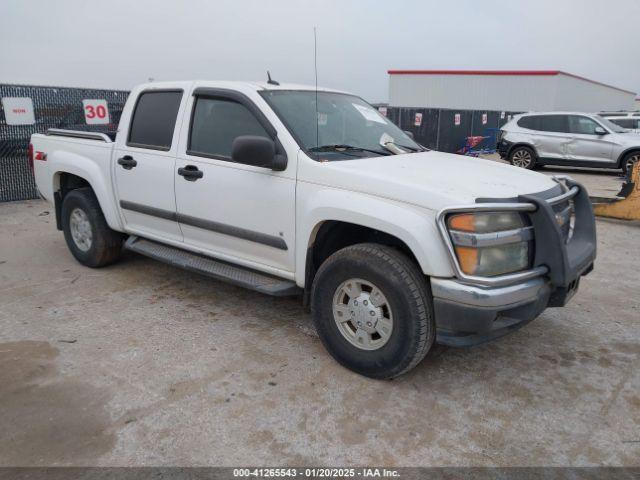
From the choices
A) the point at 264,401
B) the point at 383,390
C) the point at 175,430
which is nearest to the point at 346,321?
the point at 383,390

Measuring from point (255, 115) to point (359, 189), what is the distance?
107 cm

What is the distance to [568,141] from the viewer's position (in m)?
13.8

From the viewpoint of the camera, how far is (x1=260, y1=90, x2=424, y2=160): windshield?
3.61 metres

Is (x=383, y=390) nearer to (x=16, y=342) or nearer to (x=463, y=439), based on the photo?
(x=463, y=439)

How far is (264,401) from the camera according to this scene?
3.01 metres

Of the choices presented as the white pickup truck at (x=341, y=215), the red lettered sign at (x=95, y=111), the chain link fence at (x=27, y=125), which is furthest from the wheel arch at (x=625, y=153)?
the red lettered sign at (x=95, y=111)

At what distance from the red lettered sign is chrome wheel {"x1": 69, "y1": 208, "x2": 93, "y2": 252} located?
15.9 ft

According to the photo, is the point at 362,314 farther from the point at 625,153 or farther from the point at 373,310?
the point at 625,153

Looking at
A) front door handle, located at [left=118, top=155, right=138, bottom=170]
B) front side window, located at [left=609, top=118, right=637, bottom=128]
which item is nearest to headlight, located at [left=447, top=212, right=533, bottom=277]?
front door handle, located at [left=118, top=155, right=138, bottom=170]

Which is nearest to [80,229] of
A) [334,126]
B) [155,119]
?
[155,119]

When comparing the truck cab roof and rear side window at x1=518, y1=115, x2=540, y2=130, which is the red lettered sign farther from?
rear side window at x1=518, y1=115, x2=540, y2=130

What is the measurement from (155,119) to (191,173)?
833mm

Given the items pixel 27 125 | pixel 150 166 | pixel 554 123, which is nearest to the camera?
pixel 150 166

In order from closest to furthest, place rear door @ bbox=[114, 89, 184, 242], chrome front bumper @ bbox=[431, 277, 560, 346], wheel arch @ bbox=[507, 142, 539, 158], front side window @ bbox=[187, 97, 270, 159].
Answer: chrome front bumper @ bbox=[431, 277, 560, 346] → front side window @ bbox=[187, 97, 270, 159] → rear door @ bbox=[114, 89, 184, 242] → wheel arch @ bbox=[507, 142, 539, 158]
